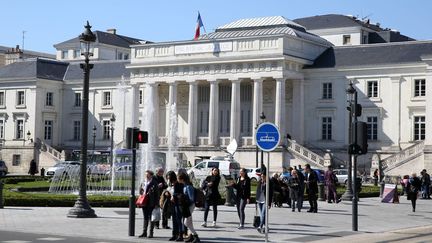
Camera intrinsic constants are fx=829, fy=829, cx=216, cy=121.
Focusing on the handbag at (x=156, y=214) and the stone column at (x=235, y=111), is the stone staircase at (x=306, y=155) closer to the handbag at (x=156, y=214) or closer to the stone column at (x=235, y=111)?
the stone column at (x=235, y=111)

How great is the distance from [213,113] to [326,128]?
10293 millimetres

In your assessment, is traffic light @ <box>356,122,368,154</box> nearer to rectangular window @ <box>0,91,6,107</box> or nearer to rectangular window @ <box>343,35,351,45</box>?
rectangular window @ <box>343,35,351,45</box>

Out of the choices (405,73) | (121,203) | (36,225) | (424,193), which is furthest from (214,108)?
(36,225)

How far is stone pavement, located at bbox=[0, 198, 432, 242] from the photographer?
22703 mm

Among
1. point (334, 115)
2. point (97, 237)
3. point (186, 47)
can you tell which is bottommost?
point (97, 237)

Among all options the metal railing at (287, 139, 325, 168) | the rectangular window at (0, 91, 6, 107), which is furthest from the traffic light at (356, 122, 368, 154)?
the rectangular window at (0, 91, 6, 107)

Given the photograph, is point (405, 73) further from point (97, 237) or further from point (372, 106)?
point (97, 237)

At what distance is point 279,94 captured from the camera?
72.0 m

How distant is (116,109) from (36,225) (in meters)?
61.4

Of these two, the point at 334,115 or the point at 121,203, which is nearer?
the point at 121,203

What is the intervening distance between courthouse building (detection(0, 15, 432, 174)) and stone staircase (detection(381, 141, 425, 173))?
0.08m

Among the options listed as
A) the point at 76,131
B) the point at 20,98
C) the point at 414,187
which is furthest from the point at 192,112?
the point at 414,187

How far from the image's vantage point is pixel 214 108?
75.6 m

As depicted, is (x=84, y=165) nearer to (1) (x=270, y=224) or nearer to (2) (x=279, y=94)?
(1) (x=270, y=224)
